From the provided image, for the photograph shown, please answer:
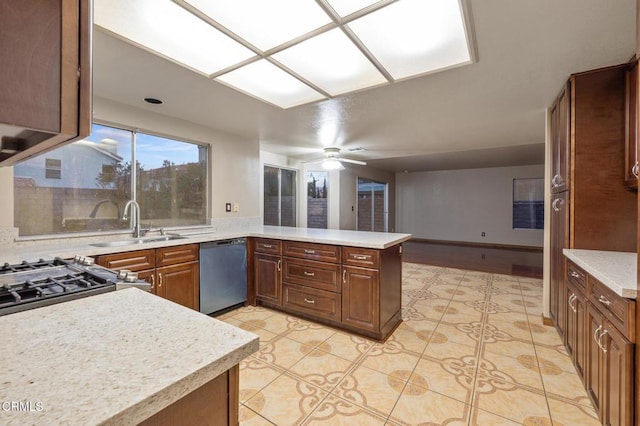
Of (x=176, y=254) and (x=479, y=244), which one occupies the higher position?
(x=176, y=254)

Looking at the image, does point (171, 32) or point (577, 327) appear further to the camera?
point (577, 327)

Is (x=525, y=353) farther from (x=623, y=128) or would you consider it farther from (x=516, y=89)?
(x=516, y=89)

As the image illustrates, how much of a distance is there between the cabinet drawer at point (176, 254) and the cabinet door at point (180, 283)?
0.14 feet

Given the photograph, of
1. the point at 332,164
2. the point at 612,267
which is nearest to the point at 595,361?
the point at 612,267

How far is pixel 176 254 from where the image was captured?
2.61 m

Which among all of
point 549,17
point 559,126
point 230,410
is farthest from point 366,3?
point 559,126

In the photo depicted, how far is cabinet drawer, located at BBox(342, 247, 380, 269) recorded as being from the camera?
245 centimetres

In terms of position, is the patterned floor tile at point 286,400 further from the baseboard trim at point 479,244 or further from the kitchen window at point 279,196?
the baseboard trim at point 479,244

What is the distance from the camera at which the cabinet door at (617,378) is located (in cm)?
123

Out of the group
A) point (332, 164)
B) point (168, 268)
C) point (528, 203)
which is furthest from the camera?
point (528, 203)

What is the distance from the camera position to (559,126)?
2.51 m

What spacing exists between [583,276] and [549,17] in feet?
4.87

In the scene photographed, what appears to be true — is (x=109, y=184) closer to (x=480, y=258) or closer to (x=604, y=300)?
(x=604, y=300)

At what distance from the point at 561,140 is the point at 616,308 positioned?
65.4 inches
